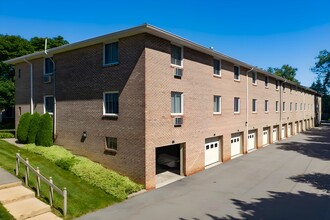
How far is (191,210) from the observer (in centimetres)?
1080

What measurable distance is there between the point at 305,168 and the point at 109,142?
47.5 ft

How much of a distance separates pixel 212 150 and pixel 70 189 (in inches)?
444

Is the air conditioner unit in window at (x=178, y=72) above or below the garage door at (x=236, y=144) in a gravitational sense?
above

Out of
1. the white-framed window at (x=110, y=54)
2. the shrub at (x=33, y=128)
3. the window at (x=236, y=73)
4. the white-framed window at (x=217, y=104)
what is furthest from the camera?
the window at (x=236, y=73)

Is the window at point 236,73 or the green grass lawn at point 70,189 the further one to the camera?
the window at point 236,73

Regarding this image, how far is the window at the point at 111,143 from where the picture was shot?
1495cm

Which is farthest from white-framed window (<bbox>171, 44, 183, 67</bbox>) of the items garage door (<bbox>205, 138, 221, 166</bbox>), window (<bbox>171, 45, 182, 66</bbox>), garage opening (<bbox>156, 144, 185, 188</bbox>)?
garage door (<bbox>205, 138, 221, 166</bbox>)

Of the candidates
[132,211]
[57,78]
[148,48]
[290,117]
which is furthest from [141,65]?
[290,117]

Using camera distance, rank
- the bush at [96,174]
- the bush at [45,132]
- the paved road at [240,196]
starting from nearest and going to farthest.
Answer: the paved road at [240,196] < the bush at [96,174] < the bush at [45,132]

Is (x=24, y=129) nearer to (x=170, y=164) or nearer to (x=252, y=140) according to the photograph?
(x=170, y=164)

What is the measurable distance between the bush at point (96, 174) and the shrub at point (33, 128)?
9.05 feet

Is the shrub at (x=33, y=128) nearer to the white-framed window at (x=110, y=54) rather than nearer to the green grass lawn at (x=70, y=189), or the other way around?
the green grass lawn at (x=70, y=189)

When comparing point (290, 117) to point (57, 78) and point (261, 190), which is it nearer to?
point (261, 190)

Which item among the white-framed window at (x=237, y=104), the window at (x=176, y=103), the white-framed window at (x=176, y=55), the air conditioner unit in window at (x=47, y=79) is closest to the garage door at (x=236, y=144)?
the white-framed window at (x=237, y=104)
